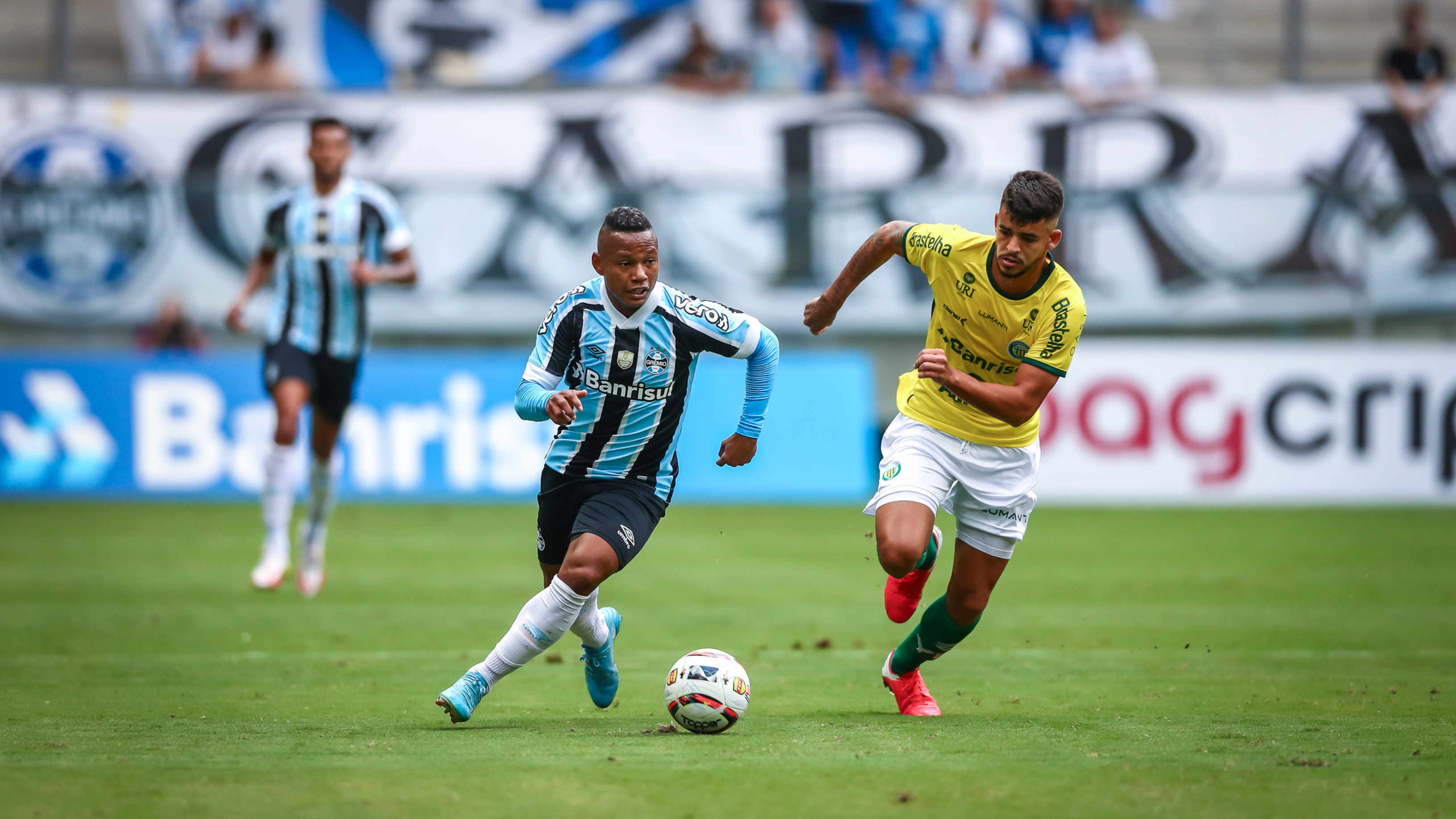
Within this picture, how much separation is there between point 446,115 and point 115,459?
5664 mm

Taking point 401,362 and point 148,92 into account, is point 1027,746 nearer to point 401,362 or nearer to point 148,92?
point 401,362

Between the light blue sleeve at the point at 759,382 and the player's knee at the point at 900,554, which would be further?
Answer: the light blue sleeve at the point at 759,382

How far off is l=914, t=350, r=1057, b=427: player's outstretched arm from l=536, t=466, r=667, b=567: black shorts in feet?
3.93

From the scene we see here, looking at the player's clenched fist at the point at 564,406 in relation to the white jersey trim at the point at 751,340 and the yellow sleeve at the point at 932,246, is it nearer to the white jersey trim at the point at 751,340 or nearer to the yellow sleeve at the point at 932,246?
the white jersey trim at the point at 751,340

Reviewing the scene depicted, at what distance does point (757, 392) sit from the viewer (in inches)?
246

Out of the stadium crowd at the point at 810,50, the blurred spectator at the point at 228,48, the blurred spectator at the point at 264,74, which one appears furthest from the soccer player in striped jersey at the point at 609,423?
the blurred spectator at the point at 228,48

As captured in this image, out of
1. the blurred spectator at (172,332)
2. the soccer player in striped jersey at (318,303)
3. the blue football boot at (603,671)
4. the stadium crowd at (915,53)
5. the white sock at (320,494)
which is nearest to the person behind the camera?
the blue football boot at (603,671)

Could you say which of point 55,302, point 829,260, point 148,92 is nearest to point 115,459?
point 55,302

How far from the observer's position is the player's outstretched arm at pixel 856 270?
21.0 ft

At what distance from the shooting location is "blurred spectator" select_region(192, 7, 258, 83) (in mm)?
18828

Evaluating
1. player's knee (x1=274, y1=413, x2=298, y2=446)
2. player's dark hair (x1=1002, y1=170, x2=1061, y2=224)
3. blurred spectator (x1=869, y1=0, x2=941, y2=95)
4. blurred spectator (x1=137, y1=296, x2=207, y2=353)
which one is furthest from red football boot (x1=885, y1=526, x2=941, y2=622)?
blurred spectator (x1=869, y1=0, x2=941, y2=95)

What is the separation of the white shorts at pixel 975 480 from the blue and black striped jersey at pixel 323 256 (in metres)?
4.53

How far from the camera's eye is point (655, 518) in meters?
6.13

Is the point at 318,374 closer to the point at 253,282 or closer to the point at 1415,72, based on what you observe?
the point at 253,282
